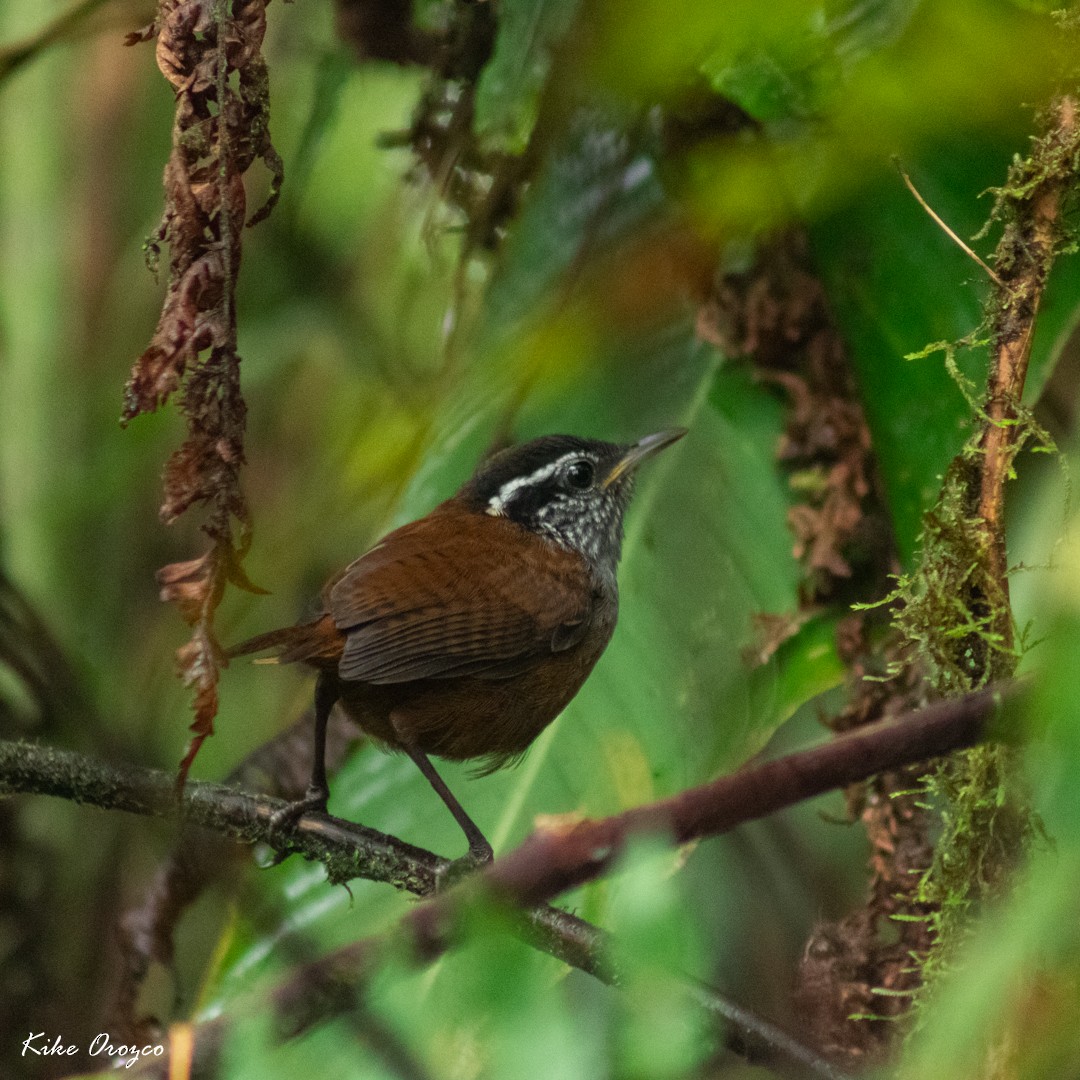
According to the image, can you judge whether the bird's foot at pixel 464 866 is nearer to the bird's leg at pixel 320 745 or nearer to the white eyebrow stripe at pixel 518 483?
the bird's leg at pixel 320 745

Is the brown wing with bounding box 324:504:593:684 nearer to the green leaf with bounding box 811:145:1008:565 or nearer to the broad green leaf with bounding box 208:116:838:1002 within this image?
the broad green leaf with bounding box 208:116:838:1002

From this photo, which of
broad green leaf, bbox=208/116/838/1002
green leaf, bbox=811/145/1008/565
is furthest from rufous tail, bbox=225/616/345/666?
green leaf, bbox=811/145/1008/565

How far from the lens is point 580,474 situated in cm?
335

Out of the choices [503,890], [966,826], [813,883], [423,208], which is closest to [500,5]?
[423,208]

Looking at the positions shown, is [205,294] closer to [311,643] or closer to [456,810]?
[311,643]

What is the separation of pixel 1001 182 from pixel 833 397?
62cm

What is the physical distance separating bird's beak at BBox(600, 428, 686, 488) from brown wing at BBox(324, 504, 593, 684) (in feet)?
1.08

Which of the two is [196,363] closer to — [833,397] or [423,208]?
[833,397]

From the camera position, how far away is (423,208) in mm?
3908

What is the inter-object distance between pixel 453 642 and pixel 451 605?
0.09m

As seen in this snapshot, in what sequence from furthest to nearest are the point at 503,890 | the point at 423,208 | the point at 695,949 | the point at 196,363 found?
the point at 423,208 < the point at 196,363 < the point at 695,949 < the point at 503,890

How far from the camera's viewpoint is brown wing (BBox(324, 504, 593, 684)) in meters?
2.70

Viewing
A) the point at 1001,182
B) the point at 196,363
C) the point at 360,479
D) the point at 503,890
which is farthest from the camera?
the point at 360,479
